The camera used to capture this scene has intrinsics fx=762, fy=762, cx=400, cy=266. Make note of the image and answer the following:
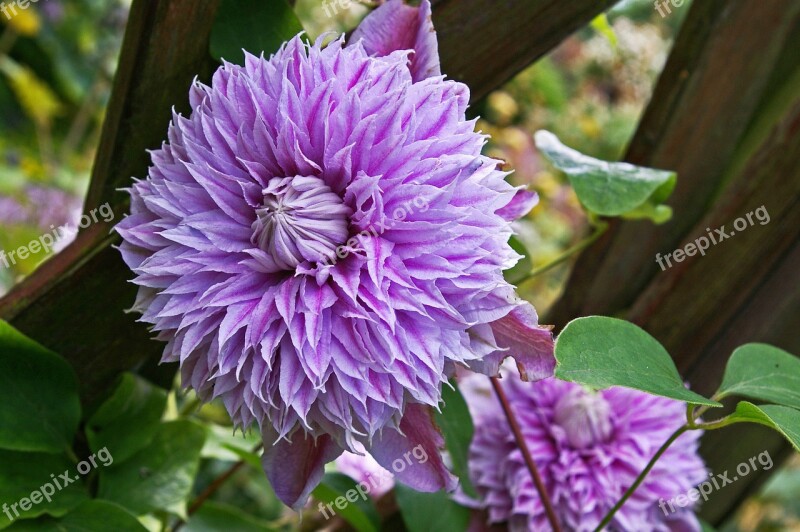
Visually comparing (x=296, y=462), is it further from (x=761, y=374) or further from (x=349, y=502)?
(x=761, y=374)

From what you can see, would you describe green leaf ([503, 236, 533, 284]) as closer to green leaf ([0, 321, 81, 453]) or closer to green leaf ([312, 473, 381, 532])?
green leaf ([312, 473, 381, 532])

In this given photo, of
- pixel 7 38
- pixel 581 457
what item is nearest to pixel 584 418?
pixel 581 457

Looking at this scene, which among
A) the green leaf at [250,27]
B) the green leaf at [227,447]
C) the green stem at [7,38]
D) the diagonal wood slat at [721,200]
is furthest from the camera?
the green stem at [7,38]

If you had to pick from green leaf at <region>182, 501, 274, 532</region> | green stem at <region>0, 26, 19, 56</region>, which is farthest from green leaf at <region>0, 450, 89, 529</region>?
green stem at <region>0, 26, 19, 56</region>

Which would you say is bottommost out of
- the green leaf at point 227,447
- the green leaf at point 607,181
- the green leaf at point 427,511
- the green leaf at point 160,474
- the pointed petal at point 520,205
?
the green leaf at point 427,511

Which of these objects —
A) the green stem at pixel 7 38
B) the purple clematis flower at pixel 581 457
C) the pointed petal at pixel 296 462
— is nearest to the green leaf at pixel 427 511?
the purple clematis flower at pixel 581 457

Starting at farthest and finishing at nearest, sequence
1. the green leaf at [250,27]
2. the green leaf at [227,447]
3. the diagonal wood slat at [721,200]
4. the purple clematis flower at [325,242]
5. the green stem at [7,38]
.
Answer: the green stem at [7,38], the diagonal wood slat at [721,200], the green leaf at [227,447], the green leaf at [250,27], the purple clematis flower at [325,242]

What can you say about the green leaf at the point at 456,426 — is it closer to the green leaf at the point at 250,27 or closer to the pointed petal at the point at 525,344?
the pointed petal at the point at 525,344
